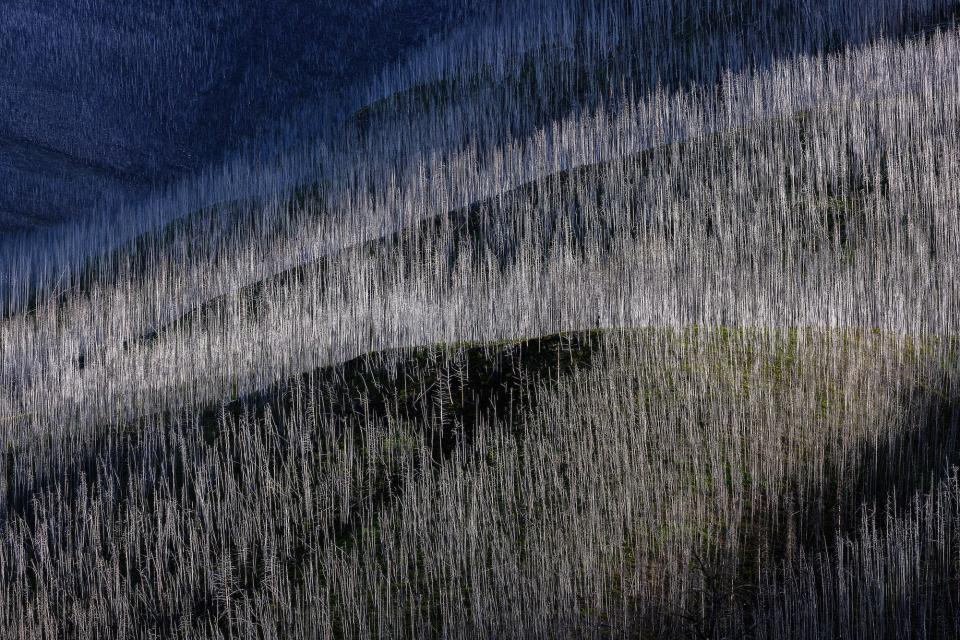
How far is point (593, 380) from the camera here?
4070 millimetres

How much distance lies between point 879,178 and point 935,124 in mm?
1447

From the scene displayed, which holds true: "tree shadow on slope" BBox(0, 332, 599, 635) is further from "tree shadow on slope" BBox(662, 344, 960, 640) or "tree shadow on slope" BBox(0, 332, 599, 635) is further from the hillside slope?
"tree shadow on slope" BBox(662, 344, 960, 640)

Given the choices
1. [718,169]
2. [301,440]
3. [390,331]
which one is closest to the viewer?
[301,440]

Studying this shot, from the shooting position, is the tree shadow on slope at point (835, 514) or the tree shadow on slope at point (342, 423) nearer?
the tree shadow on slope at point (835, 514)

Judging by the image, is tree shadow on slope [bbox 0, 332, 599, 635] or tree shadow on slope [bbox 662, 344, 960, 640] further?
tree shadow on slope [bbox 0, 332, 599, 635]

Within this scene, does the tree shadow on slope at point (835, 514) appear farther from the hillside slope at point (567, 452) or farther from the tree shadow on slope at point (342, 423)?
the tree shadow on slope at point (342, 423)

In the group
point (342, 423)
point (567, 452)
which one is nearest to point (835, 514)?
point (567, 452)

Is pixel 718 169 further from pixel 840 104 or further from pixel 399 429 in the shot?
pixel 399 429

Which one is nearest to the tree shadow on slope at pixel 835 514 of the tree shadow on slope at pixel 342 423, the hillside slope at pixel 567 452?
the hillside slope at pixel 567 452

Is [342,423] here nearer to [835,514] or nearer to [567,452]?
[567,452]

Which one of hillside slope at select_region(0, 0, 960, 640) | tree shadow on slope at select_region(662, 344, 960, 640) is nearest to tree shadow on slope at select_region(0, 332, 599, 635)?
hillside slope at select_region(0, 0, 960, 640)

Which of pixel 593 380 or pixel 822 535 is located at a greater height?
pixel 593 380

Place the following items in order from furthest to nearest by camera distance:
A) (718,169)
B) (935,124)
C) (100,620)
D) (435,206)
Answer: (435,206)
(718,169)
(935,124)
(100,620)

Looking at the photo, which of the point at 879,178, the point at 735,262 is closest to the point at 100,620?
the point at 735,262
